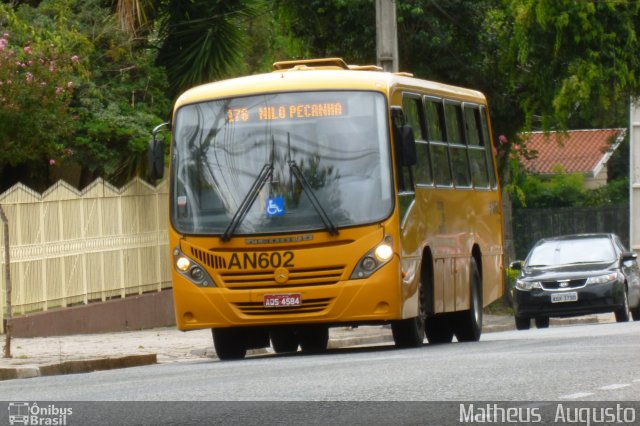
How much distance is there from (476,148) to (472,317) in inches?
94.1

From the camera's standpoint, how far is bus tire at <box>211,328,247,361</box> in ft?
57.6

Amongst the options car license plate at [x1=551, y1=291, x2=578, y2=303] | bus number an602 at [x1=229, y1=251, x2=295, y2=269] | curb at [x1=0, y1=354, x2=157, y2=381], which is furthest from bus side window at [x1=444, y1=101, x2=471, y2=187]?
car license plate at [x1=551, y1=291, x2=578, y2=303]

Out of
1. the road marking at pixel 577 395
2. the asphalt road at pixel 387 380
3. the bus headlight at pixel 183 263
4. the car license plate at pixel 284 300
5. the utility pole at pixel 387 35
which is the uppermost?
the utility pole at pixel 387 35

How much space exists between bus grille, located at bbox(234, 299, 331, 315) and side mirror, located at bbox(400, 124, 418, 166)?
1.72 metres

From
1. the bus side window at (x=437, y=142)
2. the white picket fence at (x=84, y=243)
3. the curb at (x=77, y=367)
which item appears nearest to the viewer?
the curb at (x=77, y=367)

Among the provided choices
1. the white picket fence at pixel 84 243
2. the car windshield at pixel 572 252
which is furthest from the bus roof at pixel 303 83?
the car windshield at pixel 572 252

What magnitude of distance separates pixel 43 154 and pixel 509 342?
981 cm

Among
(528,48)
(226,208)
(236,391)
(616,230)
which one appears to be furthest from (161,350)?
(616,230)

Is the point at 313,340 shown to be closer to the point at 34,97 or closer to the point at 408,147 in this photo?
the point at 408,147

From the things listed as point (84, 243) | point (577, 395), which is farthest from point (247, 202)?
point (84, 243)

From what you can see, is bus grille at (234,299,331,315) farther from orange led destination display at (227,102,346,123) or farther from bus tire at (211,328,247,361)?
orange led destination display at (227,102,346,123)

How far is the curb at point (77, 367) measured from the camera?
629 inches

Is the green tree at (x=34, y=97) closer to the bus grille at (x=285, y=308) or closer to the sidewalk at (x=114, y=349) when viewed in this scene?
the sidewalk at (x=114, y=349)

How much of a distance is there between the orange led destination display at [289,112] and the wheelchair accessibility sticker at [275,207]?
947 mm
